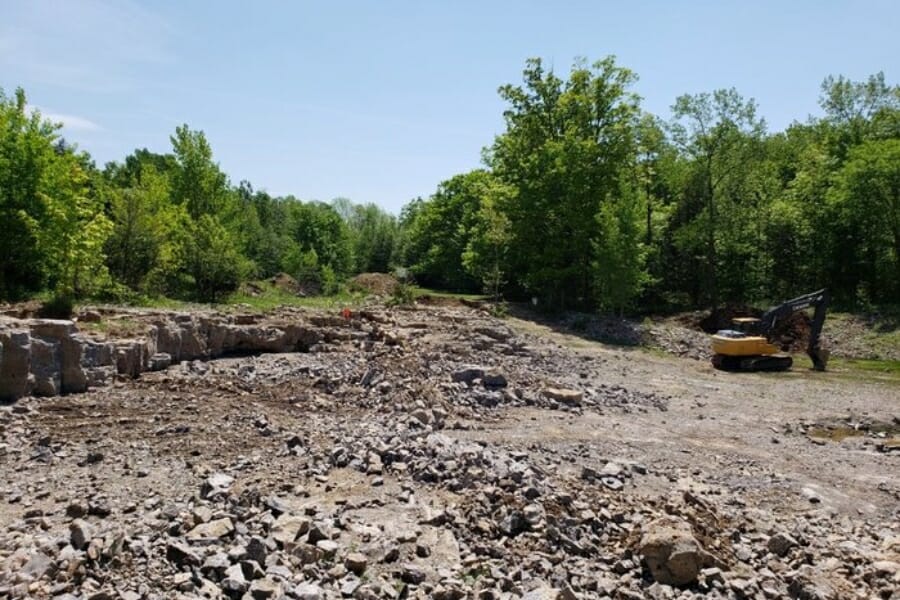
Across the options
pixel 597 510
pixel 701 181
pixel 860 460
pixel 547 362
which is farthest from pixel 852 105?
pixel 597 510

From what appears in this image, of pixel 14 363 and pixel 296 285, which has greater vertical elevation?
pixel 296 285

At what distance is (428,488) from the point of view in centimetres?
789

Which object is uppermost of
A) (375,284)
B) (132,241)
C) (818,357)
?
(132,241)

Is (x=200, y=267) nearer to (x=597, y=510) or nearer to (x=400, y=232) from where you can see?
(x=597, y=510)

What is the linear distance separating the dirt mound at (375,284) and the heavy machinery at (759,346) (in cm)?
2218

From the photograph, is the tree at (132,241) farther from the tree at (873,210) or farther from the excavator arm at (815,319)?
the tree at (873,210)

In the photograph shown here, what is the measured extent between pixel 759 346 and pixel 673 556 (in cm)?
1570

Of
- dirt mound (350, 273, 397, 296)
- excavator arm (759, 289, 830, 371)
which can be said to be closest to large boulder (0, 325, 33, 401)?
excavator arm (759, 289, 830, 371)

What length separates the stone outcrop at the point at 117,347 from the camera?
11.0 m

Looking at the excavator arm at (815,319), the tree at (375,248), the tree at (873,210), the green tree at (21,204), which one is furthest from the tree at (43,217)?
the tree at (375,248)

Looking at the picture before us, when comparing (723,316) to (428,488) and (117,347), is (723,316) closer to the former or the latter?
(428,488)

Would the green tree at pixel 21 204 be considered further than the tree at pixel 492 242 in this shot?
No

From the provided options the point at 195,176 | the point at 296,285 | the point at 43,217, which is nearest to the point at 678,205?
the point at 296,285

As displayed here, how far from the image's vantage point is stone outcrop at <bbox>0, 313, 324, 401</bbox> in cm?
1098
